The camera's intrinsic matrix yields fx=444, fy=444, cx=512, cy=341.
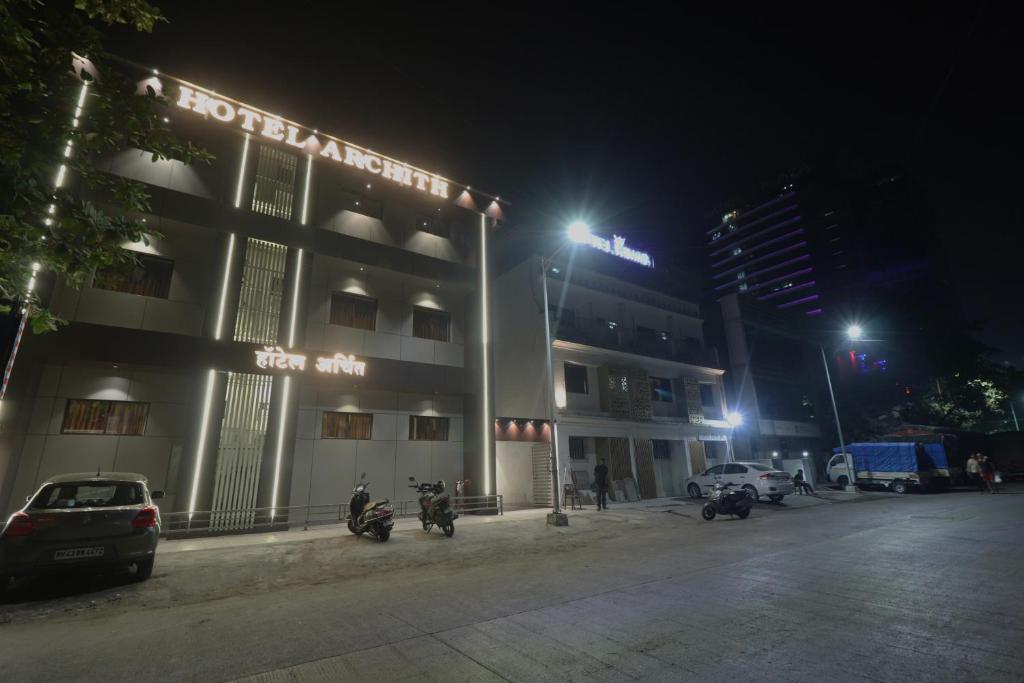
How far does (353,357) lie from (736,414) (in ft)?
79.3

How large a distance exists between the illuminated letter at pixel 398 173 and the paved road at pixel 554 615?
1402cm

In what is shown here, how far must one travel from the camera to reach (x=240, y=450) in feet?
44.3

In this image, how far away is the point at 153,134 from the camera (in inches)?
251

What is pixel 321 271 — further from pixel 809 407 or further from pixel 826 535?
pixel 809 407

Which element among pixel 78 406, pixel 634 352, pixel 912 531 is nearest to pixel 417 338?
pixel 78 406

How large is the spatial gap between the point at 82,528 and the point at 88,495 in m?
0.69

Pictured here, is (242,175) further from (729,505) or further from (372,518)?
(729,505)

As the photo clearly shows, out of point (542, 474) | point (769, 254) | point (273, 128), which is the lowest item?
point (542, 474)

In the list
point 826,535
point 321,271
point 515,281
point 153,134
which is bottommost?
point 826,535

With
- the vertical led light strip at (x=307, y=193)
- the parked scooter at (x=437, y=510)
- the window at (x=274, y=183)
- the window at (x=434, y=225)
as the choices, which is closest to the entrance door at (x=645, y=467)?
the parked scooter at (x=437, y=510)

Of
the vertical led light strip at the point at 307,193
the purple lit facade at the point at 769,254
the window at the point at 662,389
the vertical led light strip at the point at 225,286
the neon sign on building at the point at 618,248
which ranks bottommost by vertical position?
the window at the point at 662,389

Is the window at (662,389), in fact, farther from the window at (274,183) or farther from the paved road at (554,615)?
the window at (274,183)

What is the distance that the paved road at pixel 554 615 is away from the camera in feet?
12.2

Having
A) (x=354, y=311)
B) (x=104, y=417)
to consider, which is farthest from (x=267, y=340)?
(x=104, y=417)
